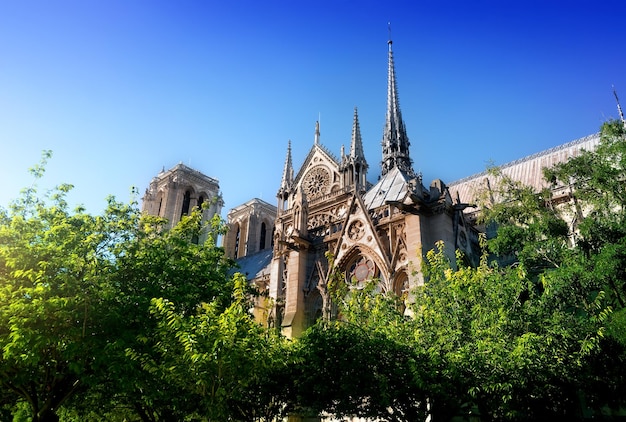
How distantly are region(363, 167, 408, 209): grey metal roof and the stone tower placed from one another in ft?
136

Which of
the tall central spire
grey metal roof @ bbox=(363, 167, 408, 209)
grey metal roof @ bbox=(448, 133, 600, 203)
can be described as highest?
the tall central spire

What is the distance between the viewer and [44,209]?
1691 cm

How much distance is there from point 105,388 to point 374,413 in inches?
313

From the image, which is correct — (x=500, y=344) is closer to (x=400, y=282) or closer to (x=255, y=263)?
(x=400, y=282)

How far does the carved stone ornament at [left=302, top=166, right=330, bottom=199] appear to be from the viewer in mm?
47500

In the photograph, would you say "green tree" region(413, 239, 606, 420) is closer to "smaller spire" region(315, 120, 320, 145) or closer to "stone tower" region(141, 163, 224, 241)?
"smaller spire" region(315, 120, 320, 145)

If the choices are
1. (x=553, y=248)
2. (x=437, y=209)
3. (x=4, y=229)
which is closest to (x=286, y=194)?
(x=437, y=209)

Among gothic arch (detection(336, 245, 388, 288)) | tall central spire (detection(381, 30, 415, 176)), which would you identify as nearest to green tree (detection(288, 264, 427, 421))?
gothic arch (detection(336, 245, 388, 288))

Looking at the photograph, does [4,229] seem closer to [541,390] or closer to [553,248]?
[541,390]

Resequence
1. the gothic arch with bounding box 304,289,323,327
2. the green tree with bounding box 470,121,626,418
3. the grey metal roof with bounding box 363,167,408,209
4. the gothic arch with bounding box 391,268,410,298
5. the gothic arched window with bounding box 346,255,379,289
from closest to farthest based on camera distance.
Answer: the green tree with bounding box 470,121,626,418
the gothic arch with bounding box 391,268,410,298
the gothic arched window with bounding box 346,255,379,289
the gothic arch with bounding box 304,289,323,327
the grey metal roof with bounding box 363,167,408,209

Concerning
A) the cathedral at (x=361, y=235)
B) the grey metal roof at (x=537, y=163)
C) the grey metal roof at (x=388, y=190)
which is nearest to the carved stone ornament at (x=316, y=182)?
the cathedral at (x=361, y=235)

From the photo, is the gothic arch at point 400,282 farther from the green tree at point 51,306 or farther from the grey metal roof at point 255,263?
the grey metal roof at point 255,263

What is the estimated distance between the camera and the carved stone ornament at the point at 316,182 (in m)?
47.5

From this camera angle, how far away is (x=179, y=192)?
70.9 meters
